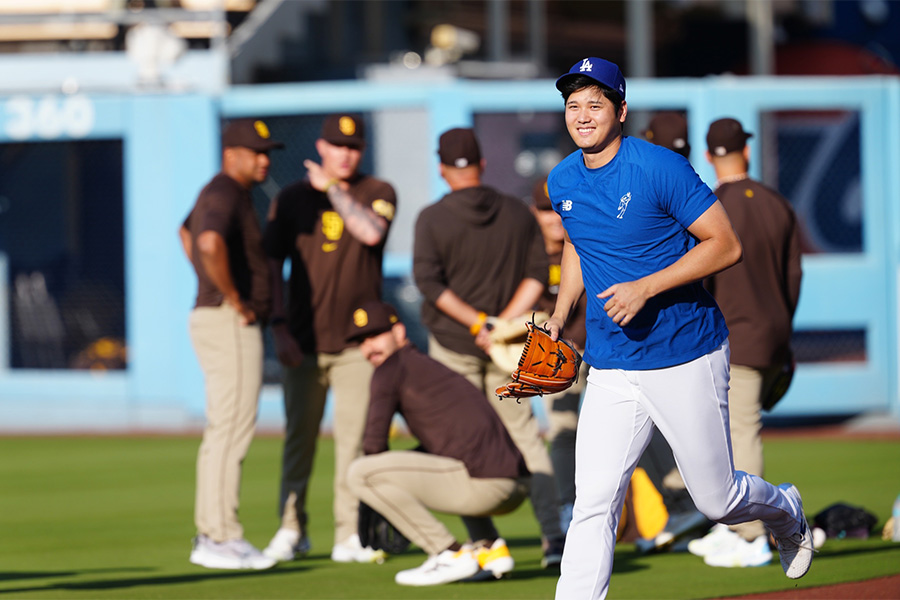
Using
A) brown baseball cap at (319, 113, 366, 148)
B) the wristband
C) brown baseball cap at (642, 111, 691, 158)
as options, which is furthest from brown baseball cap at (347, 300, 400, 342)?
brown baseball cap at (642, 111, 691, 158)

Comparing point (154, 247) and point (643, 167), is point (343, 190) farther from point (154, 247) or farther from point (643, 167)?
point (154, 247)

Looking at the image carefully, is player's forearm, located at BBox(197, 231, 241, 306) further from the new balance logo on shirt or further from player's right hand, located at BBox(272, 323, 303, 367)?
the new balance logo on shirt

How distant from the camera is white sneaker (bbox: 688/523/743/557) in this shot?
6.49m

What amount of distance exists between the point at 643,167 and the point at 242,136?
2.96m

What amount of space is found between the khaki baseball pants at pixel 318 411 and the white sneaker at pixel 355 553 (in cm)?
26

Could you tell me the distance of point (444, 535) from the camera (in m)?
6.07

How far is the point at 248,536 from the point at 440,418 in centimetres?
209

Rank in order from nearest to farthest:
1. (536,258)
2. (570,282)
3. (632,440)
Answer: (632,440)
(570,282)
(536,258)

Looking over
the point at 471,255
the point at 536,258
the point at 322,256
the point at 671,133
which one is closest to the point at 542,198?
the point at 536,258

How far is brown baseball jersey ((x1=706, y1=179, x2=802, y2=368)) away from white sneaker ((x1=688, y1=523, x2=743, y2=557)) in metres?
0.86

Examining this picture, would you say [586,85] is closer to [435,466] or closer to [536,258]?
[435,466]

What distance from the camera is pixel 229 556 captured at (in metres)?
6.54

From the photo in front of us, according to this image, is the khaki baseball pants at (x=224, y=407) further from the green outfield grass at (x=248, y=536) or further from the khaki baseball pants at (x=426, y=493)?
the khaki baseball pants at (x=426, y=493)

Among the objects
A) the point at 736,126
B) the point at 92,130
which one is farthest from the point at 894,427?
the point at 92,130
